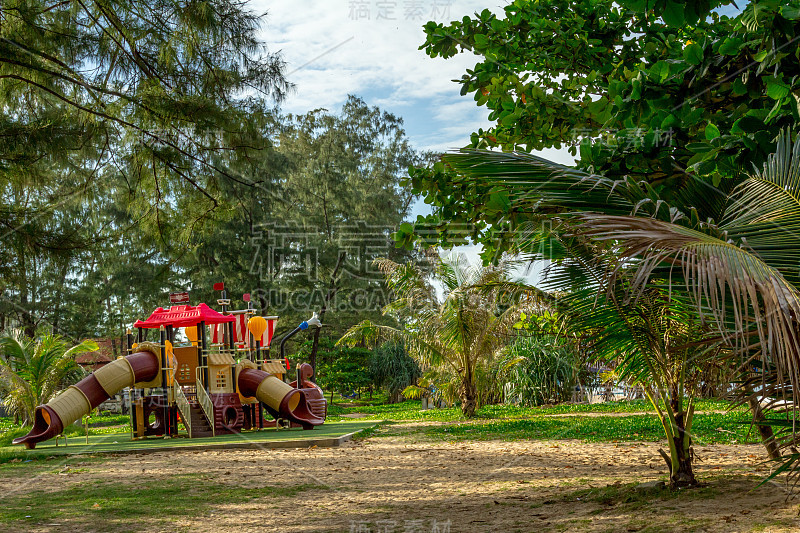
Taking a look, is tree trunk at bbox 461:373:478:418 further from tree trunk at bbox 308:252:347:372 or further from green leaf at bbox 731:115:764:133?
tree trunk at bbox 308:252:347:372

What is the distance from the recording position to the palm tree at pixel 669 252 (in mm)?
2531

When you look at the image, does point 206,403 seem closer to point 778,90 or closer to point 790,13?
point 778,90

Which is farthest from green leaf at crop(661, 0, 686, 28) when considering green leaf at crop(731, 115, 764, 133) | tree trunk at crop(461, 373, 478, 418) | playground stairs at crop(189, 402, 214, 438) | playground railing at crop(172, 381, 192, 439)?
playground stairs at crop(189, 402, 214, 438)

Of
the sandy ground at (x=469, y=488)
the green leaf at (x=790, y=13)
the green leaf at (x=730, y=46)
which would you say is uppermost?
the green leaf at (x=730, y=46)

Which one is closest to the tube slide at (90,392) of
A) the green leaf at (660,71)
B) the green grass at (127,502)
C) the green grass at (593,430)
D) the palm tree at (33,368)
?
the palm tree at (33,368)

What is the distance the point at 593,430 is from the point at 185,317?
28.6ft

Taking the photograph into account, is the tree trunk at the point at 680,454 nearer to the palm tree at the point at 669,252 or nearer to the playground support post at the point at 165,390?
the palm tree at the point at 669,252

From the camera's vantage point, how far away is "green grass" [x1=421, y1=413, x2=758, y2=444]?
8750mm

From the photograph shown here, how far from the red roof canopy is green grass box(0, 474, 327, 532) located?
6136 mm

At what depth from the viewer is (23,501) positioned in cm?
655

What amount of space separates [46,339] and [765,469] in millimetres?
14684

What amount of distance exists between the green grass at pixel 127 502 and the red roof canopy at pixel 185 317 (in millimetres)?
6136

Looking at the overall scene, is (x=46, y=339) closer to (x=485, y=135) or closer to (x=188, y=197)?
(x=188, y=197)

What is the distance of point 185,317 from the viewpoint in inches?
546
